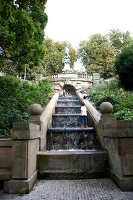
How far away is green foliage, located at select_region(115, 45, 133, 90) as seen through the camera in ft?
66.6

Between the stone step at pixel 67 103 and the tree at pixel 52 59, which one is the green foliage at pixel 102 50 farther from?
the stone step at pixel 67 103

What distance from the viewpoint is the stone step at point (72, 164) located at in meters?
8.28

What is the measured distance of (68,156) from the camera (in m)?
8.37

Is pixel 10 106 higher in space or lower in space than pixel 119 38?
lower

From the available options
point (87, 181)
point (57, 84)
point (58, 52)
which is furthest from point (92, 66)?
point (87, 181)

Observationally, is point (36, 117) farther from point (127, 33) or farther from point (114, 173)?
point (127, 33)

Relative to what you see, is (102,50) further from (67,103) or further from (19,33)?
(19,33)

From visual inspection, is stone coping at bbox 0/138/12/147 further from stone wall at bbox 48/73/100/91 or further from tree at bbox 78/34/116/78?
tree at bbox 78/34/116/78

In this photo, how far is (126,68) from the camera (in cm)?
2036

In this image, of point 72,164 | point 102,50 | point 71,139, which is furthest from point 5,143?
point 102,50

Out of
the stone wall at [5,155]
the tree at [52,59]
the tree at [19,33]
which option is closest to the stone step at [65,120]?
the tree at [19,33]

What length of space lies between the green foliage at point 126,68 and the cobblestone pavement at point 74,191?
13604mm

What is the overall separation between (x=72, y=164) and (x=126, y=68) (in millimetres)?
13361

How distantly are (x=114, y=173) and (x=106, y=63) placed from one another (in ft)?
132
